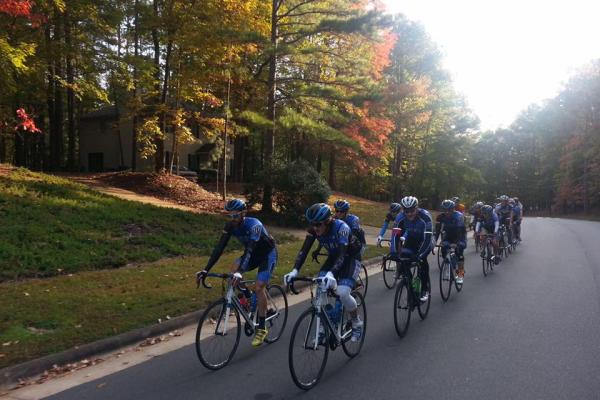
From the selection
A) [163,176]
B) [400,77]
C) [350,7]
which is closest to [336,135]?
[350,7]

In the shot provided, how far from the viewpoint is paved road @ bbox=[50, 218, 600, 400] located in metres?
5.17

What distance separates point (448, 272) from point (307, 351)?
5.25 meters

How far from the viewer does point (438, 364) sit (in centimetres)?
594

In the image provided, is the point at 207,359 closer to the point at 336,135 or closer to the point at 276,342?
the point at 276,342

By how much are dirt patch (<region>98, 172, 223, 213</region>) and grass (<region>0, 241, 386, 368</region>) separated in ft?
35.0

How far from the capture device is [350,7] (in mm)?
20641

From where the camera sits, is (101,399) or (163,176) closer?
(101,399)

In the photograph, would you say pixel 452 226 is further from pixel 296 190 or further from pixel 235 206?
pixel 296 190

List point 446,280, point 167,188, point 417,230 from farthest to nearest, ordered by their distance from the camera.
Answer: point 167,188, point 446,280, point 417,230

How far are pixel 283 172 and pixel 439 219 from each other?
1154cm

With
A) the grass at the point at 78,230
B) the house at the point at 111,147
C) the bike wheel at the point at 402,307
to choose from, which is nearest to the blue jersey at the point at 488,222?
the bike wheel at the point at 402,307

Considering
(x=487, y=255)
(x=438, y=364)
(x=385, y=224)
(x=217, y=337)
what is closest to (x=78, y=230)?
(x=385, y=224)

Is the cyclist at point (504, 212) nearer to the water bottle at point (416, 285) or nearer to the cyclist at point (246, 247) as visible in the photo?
the water bottle at point (416, 285)

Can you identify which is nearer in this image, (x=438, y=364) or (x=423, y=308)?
(x=438, y=364)
